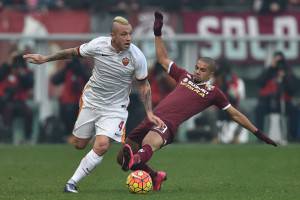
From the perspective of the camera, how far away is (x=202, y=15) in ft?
82.1

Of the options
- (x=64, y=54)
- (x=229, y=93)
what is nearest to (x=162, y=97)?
(x=229, y=93)

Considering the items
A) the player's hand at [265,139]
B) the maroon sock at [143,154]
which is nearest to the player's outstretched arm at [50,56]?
the maroon sock at [143,154]

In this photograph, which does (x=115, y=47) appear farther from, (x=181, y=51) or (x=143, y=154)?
(x=181, y=51)

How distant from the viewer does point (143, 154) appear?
12656 millimetres

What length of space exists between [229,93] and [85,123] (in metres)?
10.4

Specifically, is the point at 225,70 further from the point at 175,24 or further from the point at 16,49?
the point at 16,49

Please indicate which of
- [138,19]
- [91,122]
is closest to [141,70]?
[91,122]

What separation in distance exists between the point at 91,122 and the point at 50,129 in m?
10.5

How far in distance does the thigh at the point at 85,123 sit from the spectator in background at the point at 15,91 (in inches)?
380

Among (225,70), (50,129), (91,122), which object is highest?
(91,122)

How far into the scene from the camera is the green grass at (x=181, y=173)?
40.9 ft

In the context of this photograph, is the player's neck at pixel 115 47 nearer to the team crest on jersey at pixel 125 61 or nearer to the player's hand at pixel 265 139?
the team crest on jersey at pixel 125 61

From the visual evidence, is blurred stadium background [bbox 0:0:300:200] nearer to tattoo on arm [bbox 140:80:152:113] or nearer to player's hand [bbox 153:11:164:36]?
→ player's hand [bbox 153:11:164:36]

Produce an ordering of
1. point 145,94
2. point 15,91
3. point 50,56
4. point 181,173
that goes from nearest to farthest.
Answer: point 50,56 < point 145,94 < point 181,173 < point 15,91
